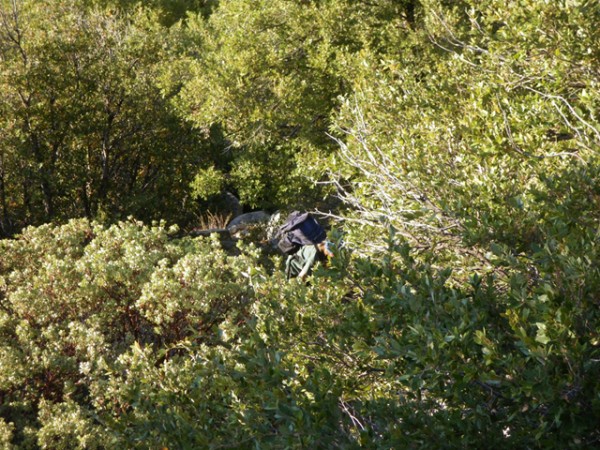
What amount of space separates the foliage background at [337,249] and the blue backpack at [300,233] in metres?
1.09

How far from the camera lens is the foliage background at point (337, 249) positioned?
3100 mm

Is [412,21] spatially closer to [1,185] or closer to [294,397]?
[1,185]

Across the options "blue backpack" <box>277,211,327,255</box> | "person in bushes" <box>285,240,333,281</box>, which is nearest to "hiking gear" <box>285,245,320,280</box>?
"person in bushes" <box>285,240,333,281</box>

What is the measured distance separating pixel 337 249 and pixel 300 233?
601 cm

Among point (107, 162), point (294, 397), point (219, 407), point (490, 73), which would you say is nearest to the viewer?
point (294, 397)

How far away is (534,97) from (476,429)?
386 centimetres

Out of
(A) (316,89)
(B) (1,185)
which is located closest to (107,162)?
(B) (1,185)

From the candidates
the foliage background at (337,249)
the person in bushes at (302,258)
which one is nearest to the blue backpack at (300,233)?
the person in bushes at (302,258)

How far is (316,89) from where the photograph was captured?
12797mm

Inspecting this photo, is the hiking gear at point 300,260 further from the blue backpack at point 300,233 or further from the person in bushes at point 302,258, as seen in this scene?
the blue backpack at point 300,233

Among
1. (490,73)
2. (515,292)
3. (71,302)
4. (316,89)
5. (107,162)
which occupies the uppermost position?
(515,292)

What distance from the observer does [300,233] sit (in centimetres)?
982

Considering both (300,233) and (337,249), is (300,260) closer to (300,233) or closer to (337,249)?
(300,233)

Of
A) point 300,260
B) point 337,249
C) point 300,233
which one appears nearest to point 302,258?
point 300,260
